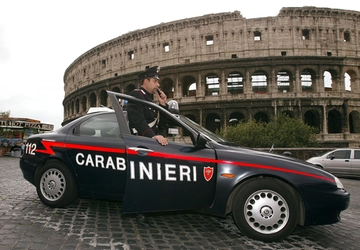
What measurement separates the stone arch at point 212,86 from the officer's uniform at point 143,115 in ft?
107

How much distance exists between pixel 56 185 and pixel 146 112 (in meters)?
1.76

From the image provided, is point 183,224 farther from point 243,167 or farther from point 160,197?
point 243,167

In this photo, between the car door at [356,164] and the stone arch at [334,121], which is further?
the stone arch at [334,121]

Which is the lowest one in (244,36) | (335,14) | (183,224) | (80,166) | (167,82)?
(183,224)

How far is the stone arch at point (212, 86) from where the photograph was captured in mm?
36250

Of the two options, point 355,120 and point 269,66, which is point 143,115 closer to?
point 269,66

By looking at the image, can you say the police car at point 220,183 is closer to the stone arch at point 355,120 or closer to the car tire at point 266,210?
the car tire at point 266,210

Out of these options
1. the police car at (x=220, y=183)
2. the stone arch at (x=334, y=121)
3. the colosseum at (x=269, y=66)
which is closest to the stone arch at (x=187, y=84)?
the colosseum at (x=269, y=66)

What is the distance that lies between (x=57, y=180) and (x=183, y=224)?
6.39 feet

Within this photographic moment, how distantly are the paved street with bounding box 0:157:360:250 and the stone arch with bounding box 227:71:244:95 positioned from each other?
103 feet

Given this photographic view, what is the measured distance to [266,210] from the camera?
309cm

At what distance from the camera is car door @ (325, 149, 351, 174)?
12719 mm

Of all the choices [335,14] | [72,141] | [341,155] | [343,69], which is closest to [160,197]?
[72,141]

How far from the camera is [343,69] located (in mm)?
32875
